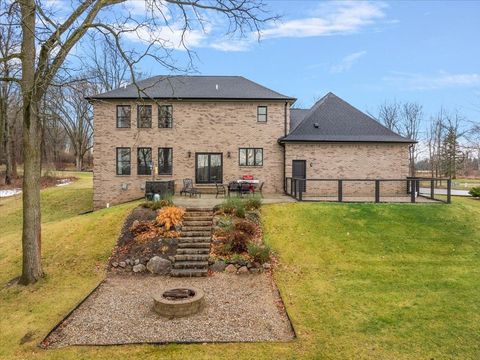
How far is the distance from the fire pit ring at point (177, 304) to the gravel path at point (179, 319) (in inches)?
6.2

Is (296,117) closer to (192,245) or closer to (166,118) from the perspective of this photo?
(166,118)

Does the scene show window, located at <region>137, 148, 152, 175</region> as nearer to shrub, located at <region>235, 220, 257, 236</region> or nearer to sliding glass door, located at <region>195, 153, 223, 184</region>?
sliding glass door, located at <region>195, 153, 223, 184</region>

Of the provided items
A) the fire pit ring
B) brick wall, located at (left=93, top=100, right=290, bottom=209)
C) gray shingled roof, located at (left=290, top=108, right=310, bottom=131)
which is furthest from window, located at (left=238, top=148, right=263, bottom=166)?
the fire pit ring

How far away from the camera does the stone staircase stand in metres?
10.9

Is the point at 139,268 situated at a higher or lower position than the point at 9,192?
lower

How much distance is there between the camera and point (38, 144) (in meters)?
9.93

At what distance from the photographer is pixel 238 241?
11.7 metres

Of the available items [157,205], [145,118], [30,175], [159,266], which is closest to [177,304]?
[159,266]

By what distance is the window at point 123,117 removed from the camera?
21219mm

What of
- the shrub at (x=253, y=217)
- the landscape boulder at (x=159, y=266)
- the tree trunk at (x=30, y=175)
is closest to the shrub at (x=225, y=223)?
the shrub at (x=253, y=217)

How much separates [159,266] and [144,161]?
1136cm

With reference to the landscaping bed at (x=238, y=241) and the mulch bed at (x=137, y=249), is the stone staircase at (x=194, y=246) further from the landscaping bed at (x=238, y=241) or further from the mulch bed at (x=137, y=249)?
the mulch bed at (x=137, y=249)

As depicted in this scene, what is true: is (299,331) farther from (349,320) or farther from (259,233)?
(259,233)

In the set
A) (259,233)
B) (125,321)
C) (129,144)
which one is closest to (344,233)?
(259,233)
